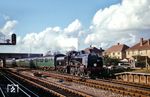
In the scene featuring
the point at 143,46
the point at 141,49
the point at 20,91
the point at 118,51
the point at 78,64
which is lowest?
the point at 20,91

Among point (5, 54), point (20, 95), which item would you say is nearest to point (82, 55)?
point (20, 95)

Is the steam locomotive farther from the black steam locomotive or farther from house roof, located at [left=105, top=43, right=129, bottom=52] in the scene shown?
house roof, located at [left=105, top=43, right=129, bottom=52]

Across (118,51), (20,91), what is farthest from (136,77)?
(118,51)

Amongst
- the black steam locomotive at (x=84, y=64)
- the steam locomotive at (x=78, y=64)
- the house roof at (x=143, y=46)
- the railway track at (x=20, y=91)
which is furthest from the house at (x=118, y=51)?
the railway track at (x=20, y=91)

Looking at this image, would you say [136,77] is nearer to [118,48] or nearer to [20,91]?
[20,91]

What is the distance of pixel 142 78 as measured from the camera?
34.7 meters

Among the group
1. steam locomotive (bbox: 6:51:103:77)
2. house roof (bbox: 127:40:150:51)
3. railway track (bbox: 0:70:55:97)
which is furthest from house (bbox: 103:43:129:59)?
railway track (bbox: 0:70:55:97)

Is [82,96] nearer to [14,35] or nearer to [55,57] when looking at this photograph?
[14,35]

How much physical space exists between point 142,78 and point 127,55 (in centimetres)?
8674

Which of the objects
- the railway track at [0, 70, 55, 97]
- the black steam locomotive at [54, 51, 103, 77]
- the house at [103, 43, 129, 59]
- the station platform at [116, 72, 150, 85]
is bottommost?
the railway track at [0, 70, 55, 97]

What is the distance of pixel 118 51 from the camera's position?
417 ft

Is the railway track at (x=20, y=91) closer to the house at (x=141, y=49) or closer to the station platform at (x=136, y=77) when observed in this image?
the station platform at (x=136, y=77)

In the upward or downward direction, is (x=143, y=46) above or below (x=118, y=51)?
above

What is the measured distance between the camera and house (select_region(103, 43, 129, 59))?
4938 inches
